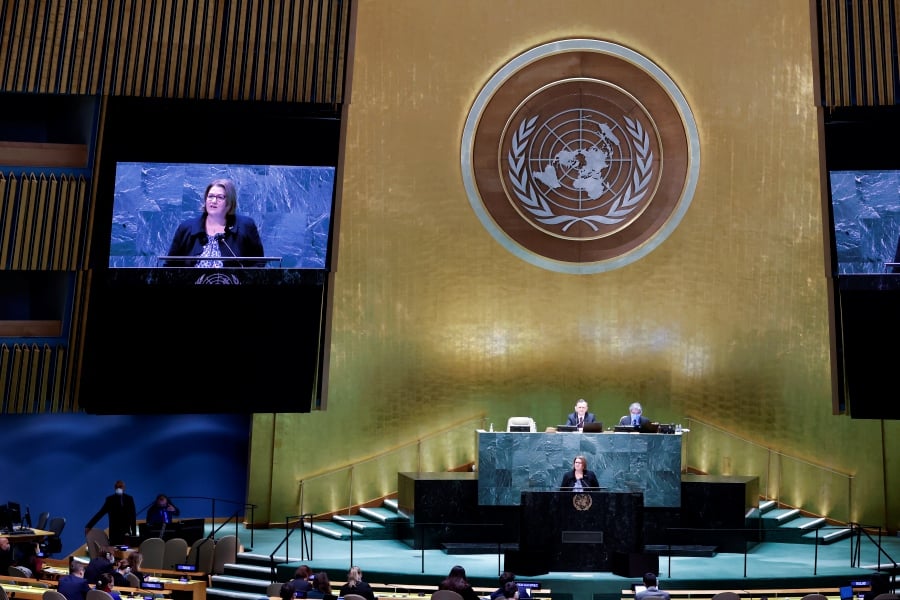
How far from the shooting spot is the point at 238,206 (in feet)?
48.6

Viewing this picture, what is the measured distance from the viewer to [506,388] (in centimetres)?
1638

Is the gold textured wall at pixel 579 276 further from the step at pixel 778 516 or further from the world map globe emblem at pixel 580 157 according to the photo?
the world map globe emblem at pixel 580 157

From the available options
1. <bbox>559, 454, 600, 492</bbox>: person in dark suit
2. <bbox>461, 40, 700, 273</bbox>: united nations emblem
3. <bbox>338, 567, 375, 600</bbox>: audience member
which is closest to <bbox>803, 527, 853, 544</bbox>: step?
<bbox>559, 454, 600, 492</bbox>: person in dark suit

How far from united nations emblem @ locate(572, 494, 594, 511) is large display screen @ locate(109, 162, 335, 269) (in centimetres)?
439

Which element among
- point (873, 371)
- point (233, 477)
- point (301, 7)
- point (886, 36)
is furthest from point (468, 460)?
point (886, 36)

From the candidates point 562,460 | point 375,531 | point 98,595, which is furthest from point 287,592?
point 562,460

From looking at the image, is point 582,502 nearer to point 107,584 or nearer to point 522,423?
point 522,423

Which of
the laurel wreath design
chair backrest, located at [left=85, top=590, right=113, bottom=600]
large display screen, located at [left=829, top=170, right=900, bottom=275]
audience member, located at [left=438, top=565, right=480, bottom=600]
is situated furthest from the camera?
the laurel wreath design

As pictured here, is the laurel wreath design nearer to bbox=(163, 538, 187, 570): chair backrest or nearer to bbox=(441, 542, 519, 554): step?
bbox=(441, 542, 519, 554): step

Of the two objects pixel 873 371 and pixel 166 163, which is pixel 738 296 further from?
pixel 166 163

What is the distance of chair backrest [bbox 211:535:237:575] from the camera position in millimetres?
13266

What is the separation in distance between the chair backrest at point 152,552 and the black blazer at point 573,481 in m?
4.48

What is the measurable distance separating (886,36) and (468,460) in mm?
7733

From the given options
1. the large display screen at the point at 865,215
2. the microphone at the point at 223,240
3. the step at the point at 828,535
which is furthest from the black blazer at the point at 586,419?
the microphone at the point at 223,240
